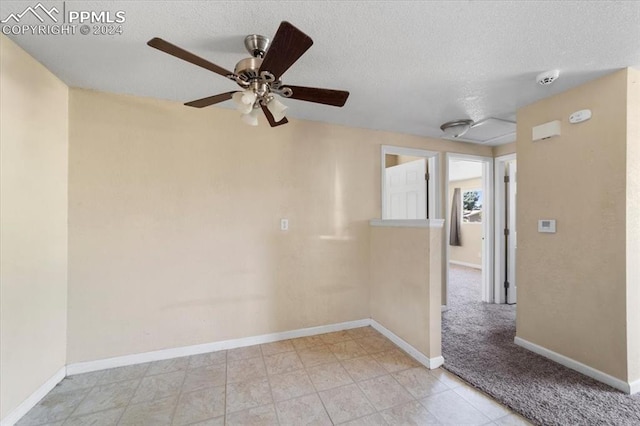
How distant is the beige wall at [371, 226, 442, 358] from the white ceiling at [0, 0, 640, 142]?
1.24m

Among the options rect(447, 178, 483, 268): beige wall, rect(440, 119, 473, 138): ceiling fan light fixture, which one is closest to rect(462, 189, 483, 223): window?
rect(447, 178, 483, 268): beige wall

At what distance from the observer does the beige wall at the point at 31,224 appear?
154 cm

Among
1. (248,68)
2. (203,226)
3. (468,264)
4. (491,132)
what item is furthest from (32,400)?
(468,264)

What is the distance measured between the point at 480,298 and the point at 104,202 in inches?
185

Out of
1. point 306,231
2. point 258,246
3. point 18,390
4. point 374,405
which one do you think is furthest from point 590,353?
point 18,390

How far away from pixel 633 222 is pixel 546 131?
91 cm

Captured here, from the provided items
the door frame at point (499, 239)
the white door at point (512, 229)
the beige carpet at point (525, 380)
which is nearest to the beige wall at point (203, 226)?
the beige carpet at point (525, 380)

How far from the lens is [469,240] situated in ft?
21.6

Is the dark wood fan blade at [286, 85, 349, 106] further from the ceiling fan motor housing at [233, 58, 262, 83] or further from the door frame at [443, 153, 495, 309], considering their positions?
the door frame at [443, 153, 495, 309]

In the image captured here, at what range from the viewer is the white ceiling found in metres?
1.30

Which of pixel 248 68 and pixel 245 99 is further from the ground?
pixel 248 68

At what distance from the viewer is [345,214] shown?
2.97m

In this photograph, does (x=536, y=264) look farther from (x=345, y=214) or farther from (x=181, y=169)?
(x=181, y=169)

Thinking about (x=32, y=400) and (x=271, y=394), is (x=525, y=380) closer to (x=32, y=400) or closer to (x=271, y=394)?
(x=271, y=394)
